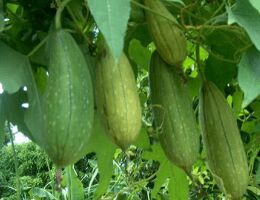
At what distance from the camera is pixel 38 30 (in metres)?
1.10

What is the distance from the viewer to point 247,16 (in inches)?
32.1

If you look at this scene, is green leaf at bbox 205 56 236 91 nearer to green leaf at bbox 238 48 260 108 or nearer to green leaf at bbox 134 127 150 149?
green leaf at bbox 134 127 150 149

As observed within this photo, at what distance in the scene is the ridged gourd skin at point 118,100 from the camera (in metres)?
0.89

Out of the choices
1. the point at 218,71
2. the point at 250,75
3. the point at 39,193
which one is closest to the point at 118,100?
the point at 250,75

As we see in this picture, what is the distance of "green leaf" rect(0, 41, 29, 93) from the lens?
0.90 m

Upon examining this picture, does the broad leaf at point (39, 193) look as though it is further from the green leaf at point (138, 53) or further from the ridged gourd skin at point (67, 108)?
the ridged gourd skin at point (67, 108)

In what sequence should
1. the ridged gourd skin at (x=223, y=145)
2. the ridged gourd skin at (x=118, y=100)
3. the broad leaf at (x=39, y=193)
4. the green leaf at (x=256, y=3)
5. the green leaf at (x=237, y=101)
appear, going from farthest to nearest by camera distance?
the broad leaf at (x=39, y=193)
the green leaf at (x=237, y=101)
the ridged gourd skin at (x=223, y=145)
the ridged gourd skin at (x=118, y=100)
the green leaf at (x=256, y=3)

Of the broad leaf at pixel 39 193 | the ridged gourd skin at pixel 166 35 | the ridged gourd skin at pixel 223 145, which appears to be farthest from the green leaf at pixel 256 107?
the broad leaf at pixel 39 193

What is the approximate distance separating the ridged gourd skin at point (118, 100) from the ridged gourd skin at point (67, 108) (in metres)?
0.04

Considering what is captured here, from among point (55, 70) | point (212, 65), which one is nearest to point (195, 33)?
point (212, 65)

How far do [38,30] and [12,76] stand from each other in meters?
0.21

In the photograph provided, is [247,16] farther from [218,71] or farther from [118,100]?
[218,71]

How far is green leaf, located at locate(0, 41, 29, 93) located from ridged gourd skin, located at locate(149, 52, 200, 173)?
0.75 feet

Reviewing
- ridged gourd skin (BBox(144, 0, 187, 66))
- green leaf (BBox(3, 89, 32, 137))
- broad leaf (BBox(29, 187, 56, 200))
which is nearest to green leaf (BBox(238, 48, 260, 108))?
ridged gourd skin (BBox(144, 0, 187, 66))
